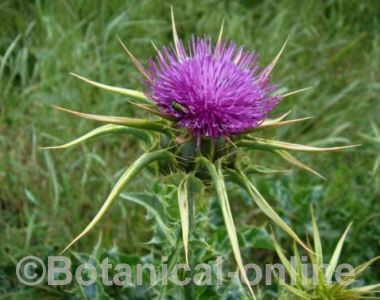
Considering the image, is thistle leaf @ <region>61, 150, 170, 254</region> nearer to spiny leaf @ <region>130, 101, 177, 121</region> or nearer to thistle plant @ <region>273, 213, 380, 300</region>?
spiny leaf @ <region>130, 101, 177, 121</region>

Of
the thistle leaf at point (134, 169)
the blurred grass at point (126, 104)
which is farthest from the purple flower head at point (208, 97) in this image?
the blurred grass at point (126, 104)

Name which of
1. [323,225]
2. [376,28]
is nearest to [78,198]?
[323,225]

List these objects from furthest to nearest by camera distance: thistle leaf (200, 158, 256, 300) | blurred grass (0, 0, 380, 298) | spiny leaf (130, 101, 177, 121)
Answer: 1. blurred grass (0, 0, 380, 298)
2. spiny leaf (130, 101, 177, 121)
3. thistle leaf (200, 158, 256, 300)

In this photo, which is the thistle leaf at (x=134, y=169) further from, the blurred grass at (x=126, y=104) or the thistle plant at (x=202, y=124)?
the blurred grass at (x=126, y=104)

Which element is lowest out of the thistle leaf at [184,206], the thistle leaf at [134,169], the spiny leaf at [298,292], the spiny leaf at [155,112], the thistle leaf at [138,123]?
the spiny leaf at [298,292]

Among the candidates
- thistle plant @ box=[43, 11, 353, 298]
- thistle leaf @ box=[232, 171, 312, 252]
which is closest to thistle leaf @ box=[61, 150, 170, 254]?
thistle plant @ box=[43, 11, 353, 298]

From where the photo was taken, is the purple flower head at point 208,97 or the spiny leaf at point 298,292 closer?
the spiny leaf at point 298,292
